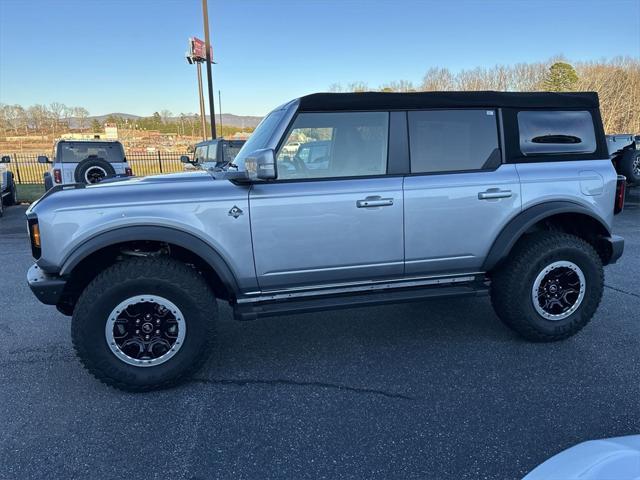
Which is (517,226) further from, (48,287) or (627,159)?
(627,159)

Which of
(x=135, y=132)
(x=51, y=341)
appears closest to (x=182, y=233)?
(x=51, y=341)

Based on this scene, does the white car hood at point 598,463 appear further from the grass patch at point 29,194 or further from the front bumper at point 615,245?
the grass patch at point 29,194

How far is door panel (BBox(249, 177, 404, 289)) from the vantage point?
120 inches

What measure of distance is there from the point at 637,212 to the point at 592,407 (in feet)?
31.4

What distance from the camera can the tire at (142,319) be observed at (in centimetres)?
285

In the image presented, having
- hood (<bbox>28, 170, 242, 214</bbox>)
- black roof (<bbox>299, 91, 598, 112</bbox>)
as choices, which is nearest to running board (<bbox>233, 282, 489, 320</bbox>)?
hood (<bbox>28, 170, 242, 214</bbox>)

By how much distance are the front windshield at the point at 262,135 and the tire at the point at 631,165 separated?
11.7 m

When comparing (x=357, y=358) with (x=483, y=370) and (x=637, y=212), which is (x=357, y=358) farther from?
(x=637, y=212)

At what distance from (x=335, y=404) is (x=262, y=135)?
2.06 metres

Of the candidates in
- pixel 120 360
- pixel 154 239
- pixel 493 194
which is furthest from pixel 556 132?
pixel 120 360

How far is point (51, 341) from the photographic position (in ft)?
12.4

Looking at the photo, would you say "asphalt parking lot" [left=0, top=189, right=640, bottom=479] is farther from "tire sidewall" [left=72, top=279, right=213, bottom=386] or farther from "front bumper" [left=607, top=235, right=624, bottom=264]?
"front bumper" [left=607, top=235, right=624, bottom=264]

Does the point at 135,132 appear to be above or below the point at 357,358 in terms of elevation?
above

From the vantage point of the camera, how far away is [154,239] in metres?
2.88
